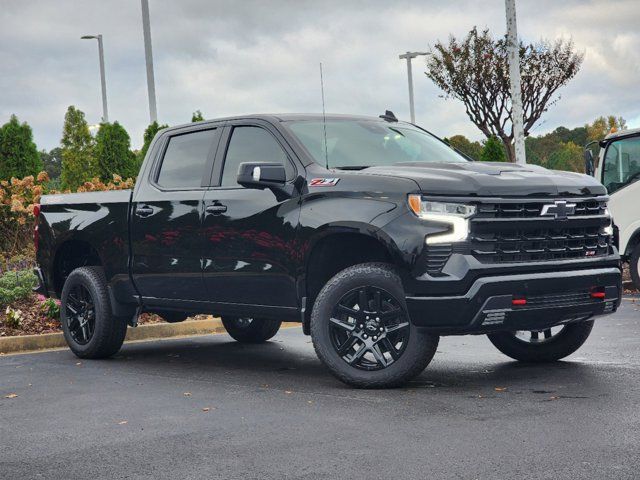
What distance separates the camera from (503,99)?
41.6 metres

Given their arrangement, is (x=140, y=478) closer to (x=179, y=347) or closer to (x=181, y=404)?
(x=181, y=404)

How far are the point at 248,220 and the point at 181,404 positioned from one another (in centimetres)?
156

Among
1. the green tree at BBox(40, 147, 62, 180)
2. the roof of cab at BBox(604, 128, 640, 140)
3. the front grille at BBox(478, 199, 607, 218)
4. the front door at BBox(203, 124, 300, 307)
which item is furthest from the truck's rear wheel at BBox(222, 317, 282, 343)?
the green tree at BBox(40, 147, 62, 180)

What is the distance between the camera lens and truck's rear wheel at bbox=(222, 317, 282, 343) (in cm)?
1090

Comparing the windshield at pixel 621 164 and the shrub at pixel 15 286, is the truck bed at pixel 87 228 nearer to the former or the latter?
the shrub at pixel 15 286

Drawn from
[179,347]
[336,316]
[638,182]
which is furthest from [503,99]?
[336,316]

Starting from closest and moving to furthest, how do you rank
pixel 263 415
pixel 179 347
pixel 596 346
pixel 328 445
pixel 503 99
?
pixel 328 445
pixel 263 415
pixel 596 346
pixel 179 347
pixel 503 99

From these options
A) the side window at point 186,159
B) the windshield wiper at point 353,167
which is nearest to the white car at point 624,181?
the side window at point 186,159

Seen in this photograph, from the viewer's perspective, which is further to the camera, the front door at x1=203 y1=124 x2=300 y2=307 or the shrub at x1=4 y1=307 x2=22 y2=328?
the shrub at x1=4 y1=307 x2=22 y2=328

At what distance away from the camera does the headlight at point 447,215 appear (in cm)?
679

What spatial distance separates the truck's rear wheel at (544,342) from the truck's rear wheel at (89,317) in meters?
3.48

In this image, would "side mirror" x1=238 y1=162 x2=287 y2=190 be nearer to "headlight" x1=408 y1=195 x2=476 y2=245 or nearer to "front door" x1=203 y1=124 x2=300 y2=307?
"front door" x1=203 y1=124 x2=300 y2=307

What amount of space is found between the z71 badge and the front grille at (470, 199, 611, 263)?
112 cm

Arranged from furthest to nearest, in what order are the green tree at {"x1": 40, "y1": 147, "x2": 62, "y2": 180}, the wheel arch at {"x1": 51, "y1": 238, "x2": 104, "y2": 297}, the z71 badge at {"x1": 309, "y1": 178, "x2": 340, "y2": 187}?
the green tree at {"x1": 40, "y1": 147, "x2": 62, "y2": 180} → the wheel arch at {"x1": 51, "y1": 238, "x2": 104, "y2": 297} → the z71 badge at {"x1": 309, "y1": 178, "x2": 340, "y2": 187}
